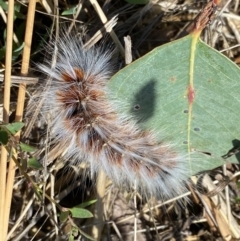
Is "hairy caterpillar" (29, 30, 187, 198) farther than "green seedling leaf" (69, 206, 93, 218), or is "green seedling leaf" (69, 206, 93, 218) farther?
"hairy caterpillar" (29, 30, 187, 198)

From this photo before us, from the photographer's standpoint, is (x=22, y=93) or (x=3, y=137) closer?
(x=3, y=137)

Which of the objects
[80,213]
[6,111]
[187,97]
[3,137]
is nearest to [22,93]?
[6,111]

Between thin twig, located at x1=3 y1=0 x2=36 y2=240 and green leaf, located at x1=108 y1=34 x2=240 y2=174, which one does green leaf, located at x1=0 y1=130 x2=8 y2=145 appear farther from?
green leaf, located at x1=108 y1=34 x2=240 y2=174

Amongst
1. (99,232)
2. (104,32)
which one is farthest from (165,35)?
(99,232)

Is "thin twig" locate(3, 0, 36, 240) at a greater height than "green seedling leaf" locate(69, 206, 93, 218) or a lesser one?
greater

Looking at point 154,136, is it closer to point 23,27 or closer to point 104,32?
point 104,32

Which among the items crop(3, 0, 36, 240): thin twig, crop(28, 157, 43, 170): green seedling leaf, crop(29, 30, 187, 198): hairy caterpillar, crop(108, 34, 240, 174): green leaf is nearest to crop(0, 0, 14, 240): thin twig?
crop(3, 0, 36, 240): thin twig

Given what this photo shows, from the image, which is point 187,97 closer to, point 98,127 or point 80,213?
point 98,127
